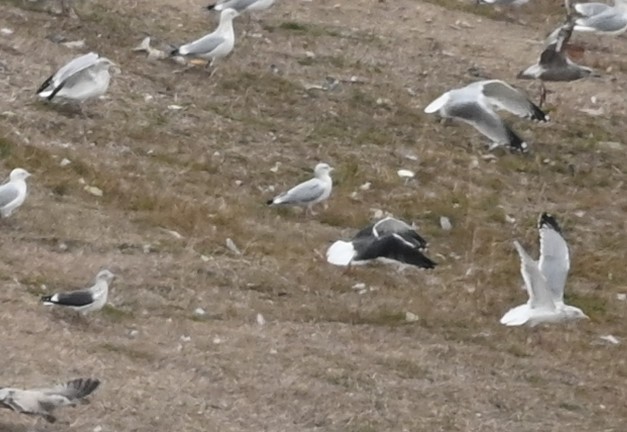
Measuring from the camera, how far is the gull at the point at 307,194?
37.8ft

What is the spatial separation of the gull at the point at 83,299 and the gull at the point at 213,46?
5.19 m

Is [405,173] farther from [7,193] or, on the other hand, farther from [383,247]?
[7,193]

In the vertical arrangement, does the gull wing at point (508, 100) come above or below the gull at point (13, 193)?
below

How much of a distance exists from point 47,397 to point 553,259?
172 inches

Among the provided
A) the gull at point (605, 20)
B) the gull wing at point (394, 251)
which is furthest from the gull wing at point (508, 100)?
the gull wing at point (394, 251)

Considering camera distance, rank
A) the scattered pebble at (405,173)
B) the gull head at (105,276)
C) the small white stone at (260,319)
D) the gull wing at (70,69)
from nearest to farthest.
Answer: the gull head at (105,276) → the small white stone at (260,319) → the gull wing at (70,69) → the scattered pebble at (405,173)

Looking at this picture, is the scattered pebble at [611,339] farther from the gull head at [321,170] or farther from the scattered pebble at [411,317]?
the gull head at [321,170]

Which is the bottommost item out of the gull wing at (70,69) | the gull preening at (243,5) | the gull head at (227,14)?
the gull preening at (243,5)

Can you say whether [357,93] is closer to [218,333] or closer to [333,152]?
[333,152]

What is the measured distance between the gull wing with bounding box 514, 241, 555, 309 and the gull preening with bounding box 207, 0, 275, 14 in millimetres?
5981

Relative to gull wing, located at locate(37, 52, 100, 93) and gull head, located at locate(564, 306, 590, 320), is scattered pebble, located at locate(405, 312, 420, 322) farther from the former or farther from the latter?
gull wing, located at locate(37, 52, 100, 93)

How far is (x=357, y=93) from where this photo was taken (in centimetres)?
1422

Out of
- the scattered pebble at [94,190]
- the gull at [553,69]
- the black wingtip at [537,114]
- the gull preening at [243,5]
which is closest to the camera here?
the scattered pebble at [94,190]

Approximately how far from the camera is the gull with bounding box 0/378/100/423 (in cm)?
730
